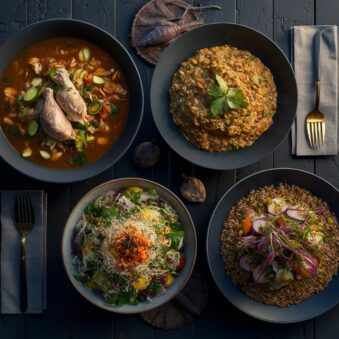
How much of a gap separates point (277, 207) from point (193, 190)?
501mm

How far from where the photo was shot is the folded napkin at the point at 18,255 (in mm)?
3217

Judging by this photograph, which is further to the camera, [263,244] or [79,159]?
[79,159]

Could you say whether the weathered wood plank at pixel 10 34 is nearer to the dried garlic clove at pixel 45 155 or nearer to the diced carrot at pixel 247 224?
the dried garlic clove at pixel 45 155

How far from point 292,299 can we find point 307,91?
125cm

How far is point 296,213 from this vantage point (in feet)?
10.1

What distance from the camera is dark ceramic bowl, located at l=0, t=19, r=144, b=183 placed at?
9.86ft

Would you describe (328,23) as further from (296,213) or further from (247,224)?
(247,224)

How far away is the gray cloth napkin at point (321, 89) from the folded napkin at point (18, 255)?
5.27 feet

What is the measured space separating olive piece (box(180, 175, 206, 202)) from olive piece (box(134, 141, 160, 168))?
217 millimetres

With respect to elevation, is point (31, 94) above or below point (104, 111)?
above

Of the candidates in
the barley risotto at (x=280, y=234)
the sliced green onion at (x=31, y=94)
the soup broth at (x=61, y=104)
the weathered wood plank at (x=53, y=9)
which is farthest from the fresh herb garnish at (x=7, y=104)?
the barley risotto at (x=280, y=234)

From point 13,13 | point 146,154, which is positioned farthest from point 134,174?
point 13,13

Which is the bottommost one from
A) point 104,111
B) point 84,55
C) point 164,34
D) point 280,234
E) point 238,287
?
point 238,287

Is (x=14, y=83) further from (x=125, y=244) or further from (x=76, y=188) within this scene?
(x=125, y=244)
